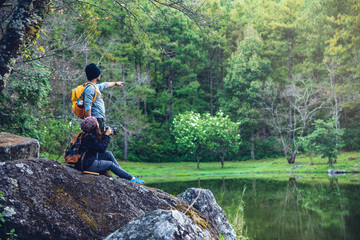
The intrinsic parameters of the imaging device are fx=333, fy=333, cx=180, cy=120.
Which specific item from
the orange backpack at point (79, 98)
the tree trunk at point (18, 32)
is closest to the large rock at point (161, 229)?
the orange backpack at point (79, 98)

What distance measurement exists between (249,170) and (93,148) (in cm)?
2595

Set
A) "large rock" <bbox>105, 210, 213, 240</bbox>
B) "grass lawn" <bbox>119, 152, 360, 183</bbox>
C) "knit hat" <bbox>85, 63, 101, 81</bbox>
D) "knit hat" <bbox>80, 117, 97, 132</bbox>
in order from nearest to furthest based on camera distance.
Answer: "large rock" <bbox>105, 210, 213, 240</bbox>, "knit hat" <bbox>80, 117, 97, 132</bbox>, "knit hat" <bbox>85, 63, 101, 81</bbox>, "grass lawn" <bbox>119, 152, 360, 183</bbox>

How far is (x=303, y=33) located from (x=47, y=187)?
125 ft

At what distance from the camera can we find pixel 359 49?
107 ft

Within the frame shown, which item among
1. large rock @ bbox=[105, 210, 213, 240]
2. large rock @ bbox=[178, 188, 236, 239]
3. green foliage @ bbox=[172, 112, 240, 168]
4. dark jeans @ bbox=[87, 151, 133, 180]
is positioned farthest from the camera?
green foliage @ bbox=[172, 112, 240, 168]

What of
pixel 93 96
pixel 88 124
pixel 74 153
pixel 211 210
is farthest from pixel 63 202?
pixel 211 210

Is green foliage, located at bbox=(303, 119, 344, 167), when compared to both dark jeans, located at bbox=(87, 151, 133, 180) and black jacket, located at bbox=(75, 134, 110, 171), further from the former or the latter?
black jacket, located at bbox=(75, 134, 110, 171)

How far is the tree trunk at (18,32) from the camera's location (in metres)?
4.18

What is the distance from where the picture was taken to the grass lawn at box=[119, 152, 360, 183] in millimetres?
25984

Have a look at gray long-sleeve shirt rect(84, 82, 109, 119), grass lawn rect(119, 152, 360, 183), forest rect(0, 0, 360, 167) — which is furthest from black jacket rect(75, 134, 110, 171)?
forest rect(0, 0, 360, 167)

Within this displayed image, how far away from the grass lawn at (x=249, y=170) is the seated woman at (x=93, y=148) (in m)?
20.1

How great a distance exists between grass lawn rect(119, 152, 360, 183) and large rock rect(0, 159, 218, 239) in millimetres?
20396

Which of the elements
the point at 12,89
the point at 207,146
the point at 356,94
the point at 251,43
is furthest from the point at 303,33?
the point at 12,89

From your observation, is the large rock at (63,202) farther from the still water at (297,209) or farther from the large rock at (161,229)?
the still water at (297,209)
